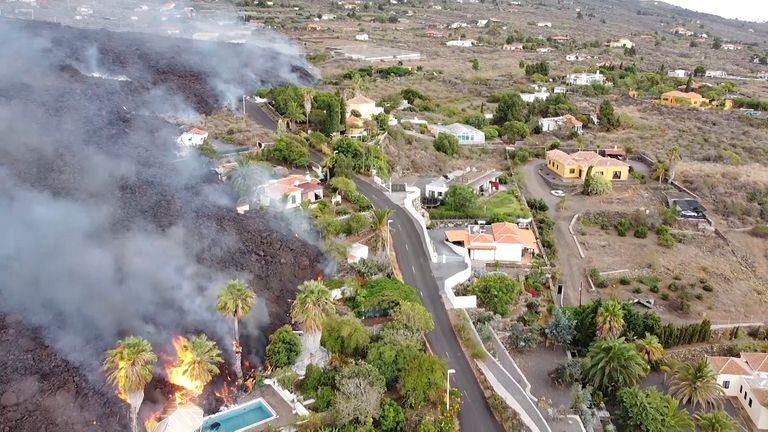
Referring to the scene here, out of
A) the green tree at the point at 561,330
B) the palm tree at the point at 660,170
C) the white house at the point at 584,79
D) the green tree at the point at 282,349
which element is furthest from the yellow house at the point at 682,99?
the green tree at the point at 282,349

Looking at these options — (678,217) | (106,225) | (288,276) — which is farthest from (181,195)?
(678,217)

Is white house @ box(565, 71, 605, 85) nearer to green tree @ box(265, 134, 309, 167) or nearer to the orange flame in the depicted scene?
green tree @ box(265, 134, 309, 167)

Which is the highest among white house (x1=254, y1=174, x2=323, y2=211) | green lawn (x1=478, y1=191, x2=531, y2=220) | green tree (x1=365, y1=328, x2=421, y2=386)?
white house (x1=254, y1=174, x2=323, y2=211)

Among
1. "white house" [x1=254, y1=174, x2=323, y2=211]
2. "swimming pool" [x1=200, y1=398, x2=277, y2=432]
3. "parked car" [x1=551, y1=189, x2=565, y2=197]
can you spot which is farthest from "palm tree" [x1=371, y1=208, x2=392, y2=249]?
"parked car" [x1=551, y1=189, x2=565, y2=197]

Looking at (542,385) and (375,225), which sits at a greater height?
(375,225)

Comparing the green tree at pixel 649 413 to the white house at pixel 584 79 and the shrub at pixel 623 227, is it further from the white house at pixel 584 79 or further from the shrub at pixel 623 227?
the white house at pixel 584 79

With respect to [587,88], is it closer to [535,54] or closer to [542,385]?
[535,54]

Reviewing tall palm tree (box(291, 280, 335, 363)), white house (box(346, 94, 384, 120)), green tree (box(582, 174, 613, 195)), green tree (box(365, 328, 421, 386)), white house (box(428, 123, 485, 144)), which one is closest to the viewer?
tall palm tree (box(291, 280, 335, 363))

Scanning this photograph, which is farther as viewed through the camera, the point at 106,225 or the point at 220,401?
the point at 106,225
